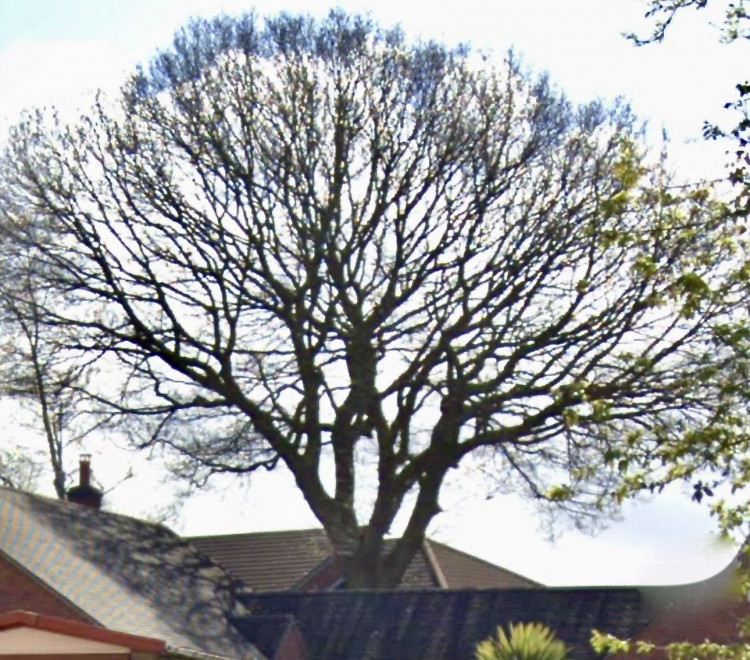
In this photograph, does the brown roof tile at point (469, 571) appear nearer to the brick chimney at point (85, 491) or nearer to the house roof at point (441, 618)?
the brick chimney at point (85, 491)

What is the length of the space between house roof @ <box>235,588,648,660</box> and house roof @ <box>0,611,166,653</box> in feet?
24.4

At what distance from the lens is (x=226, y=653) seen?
1125 inches

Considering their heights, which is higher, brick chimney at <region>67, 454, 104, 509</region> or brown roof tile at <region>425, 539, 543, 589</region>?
brown roof tile at <region>425, 539, 543, 589</region>

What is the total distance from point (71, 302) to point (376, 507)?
7.96m

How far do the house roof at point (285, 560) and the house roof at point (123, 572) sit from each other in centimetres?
622

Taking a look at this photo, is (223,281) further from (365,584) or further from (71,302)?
(365,584)

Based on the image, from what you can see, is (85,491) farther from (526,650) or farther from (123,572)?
(526,650)

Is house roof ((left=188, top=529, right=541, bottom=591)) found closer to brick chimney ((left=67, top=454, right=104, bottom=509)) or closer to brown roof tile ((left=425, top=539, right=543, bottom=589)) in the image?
brown roof tile ((left=425, top=539, right=543, bottom=589))

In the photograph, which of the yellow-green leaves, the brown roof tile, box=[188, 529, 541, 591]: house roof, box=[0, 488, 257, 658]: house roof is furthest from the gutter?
the brown roof tile

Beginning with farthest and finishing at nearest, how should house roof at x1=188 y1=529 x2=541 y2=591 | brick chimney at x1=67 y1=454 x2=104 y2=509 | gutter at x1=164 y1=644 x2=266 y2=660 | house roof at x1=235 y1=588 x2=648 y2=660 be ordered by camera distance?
house roof at x1=188 y1=529 x2=541 y2=591
brick chimney at x1=67 y1=454 x2=104 y2=509
house roof at x1=235 y1=588 x2=648 y2=660
gutter at x1=164 y1=644 x2=266 y2=660

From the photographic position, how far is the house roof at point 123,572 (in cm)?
2664

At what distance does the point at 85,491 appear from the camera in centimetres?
3619

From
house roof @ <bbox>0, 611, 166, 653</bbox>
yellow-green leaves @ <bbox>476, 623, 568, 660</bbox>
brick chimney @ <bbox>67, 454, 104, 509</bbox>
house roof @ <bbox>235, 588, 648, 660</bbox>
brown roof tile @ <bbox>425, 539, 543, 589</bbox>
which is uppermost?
brown roof tile @ <bbox>425, 539, 543, 589</bbox>

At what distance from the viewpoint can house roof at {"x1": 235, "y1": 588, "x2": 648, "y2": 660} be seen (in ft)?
96.8
